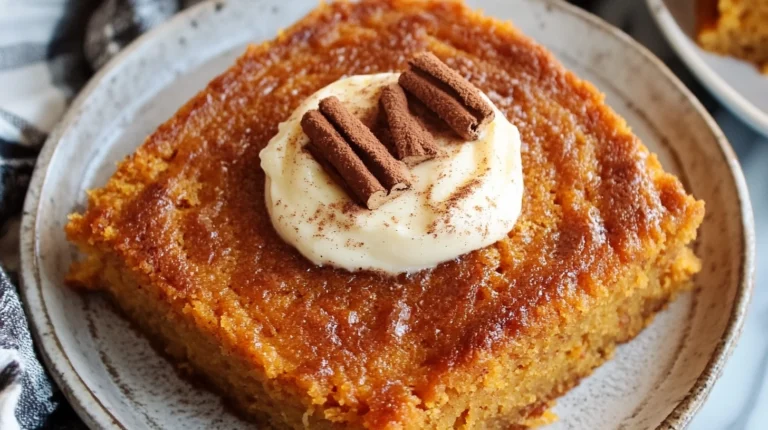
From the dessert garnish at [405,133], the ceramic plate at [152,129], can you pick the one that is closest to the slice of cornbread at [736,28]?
the ceramic plate at [152,129]

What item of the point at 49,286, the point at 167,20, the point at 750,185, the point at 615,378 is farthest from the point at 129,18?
the point at 750,185

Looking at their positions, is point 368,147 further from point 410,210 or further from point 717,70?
point 717,70

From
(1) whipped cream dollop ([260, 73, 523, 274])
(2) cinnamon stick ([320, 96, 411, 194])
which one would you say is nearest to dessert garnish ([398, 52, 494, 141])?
(1) whipped cream dollop ([260, 73, 523, 274])

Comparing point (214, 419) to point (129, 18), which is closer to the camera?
point (214, 419)

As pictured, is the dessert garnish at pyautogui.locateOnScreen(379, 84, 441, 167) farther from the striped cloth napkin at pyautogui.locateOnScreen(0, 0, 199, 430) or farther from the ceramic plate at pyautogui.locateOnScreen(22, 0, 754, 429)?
the striped cloth napkin at pyautogui.locateOnScreen(0, 0, 199, 430)

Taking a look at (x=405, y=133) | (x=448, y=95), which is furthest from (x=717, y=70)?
(x=405, y=133)

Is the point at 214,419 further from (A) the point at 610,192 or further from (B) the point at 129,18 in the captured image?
(B) the point at 129,18

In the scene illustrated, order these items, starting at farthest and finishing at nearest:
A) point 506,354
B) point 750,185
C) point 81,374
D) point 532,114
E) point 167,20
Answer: point 167,20 → point 750,185 → point 532,114 → point 81,374 → point 506,354
